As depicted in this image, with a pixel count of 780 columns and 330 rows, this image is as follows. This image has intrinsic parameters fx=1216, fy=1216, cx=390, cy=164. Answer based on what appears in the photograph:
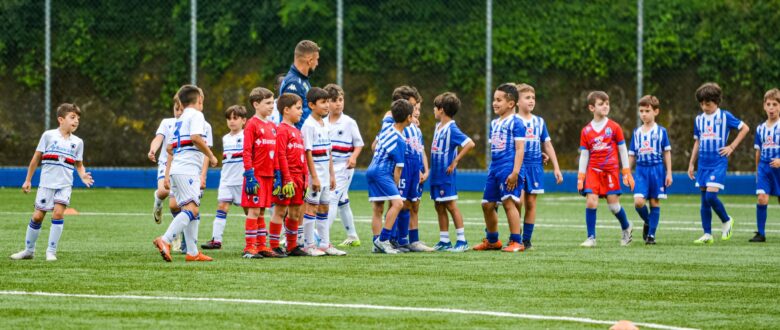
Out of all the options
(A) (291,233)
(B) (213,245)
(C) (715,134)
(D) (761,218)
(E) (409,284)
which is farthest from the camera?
(C) (715,134)

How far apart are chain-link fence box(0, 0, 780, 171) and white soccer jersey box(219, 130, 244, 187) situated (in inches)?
449

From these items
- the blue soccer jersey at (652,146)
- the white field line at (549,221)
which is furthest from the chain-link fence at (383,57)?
the blue soccer jersey at (652,146)

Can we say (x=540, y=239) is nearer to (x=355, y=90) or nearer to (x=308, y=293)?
(x=308, y=293)

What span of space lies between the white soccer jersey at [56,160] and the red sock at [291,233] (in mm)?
2074

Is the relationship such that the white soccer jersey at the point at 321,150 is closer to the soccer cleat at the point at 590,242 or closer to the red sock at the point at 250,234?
the red sock at the point at 250,234

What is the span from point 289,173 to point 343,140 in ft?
7.07

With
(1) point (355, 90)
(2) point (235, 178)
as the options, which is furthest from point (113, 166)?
(2) point (235, 178)

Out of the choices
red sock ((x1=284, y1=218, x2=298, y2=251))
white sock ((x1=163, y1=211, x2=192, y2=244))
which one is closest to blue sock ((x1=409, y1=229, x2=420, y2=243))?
red sock ((x1=284, y1=218, x2=298, y2=251))

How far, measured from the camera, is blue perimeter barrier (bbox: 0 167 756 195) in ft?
79.2

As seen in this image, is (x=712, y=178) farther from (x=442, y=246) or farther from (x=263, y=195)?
(x=263, y=195)

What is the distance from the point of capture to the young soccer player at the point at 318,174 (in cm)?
1160

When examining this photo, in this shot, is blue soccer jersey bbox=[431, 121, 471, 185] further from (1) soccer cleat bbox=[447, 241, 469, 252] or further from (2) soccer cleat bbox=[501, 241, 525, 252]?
(2) soccer cleat bbox=[501, 241, 525, 252]

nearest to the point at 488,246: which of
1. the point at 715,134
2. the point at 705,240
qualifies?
Result: the point at 705,240

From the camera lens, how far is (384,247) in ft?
39.2
